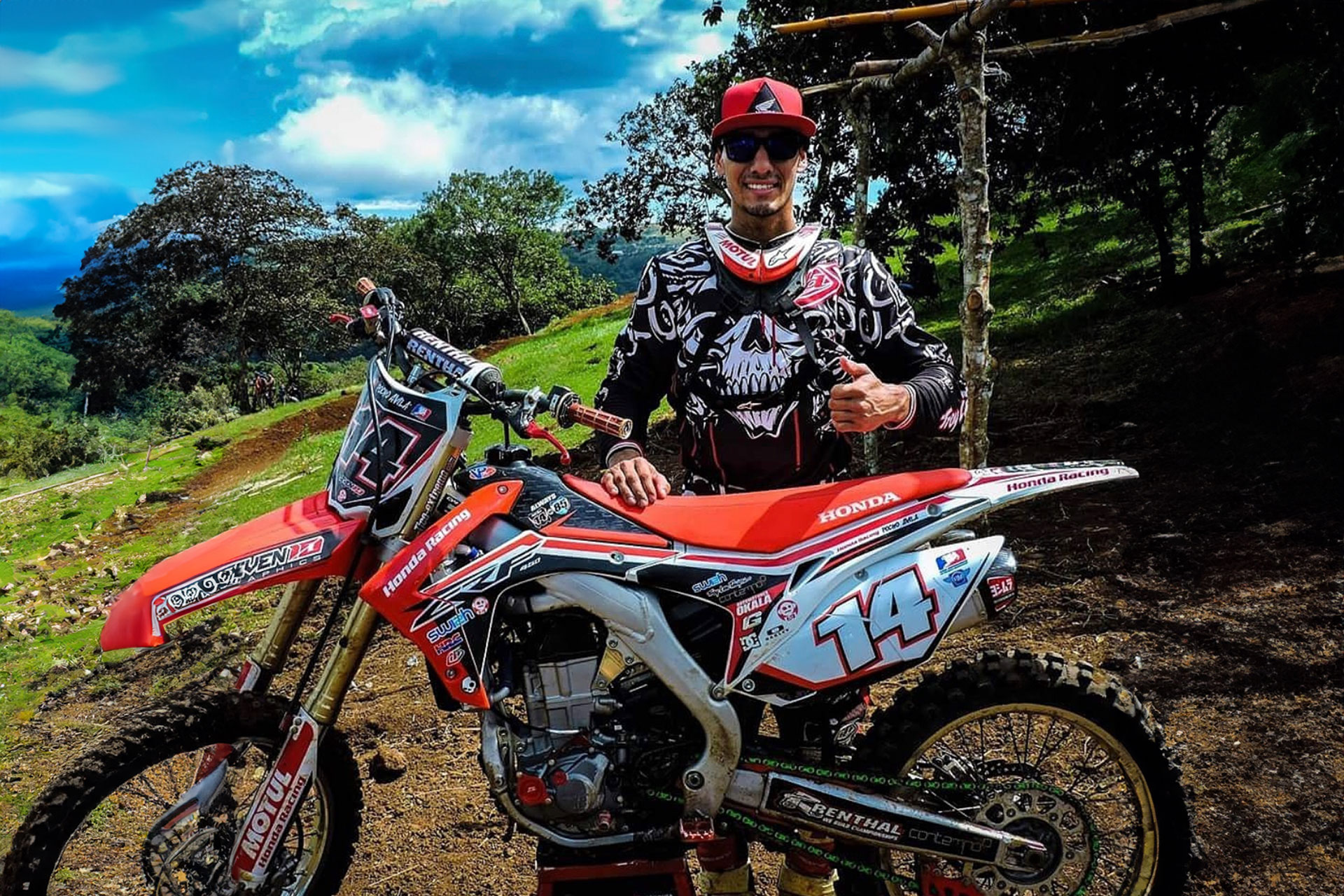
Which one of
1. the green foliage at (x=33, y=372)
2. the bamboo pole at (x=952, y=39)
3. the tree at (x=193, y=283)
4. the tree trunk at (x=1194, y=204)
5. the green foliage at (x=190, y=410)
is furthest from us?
the green foliage at (x=33, y=372)

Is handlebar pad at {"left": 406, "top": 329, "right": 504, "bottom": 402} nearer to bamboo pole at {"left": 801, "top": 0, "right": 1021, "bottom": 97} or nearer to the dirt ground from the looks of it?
the dirt ground

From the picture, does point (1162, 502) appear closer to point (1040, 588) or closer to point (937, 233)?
point (1040, 588)

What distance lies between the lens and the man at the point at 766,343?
8.79ft

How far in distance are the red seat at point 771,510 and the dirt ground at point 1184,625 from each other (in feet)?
4.94

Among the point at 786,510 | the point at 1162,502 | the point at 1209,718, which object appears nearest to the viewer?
the point at 786,510

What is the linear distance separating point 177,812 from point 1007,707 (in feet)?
8.16

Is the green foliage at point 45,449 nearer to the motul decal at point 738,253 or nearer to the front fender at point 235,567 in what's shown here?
the front fender at point 235,567

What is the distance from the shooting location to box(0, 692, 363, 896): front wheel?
240cm

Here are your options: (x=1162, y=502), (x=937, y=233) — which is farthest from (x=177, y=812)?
(x=937, y=233)

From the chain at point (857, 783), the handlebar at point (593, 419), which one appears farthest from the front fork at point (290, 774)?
the chain at point (857, 783)

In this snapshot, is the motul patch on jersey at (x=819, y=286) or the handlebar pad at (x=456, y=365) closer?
the handlebar pad at (x=456, y=365)

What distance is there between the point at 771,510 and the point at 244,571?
1484 mm

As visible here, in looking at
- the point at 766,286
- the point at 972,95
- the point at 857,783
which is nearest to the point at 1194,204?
the point at 972,95

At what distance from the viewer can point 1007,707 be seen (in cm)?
245
